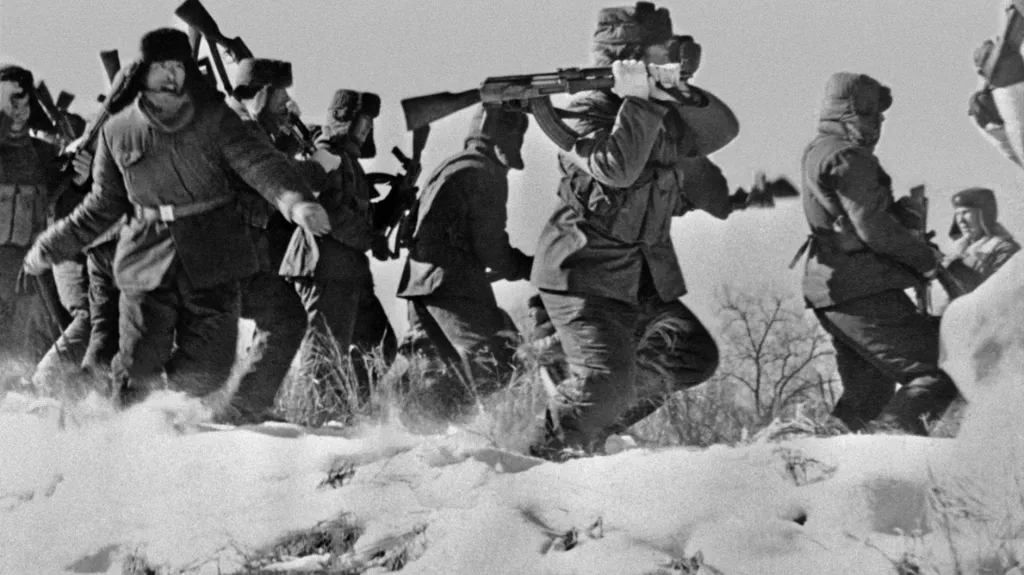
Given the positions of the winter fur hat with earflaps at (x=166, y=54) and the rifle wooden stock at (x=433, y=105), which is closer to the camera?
the rifle wooden stock at (x=433, y=105)

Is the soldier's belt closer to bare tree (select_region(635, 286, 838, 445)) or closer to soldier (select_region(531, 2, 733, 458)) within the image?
soldier (select_region(531, 2, 733, 458))

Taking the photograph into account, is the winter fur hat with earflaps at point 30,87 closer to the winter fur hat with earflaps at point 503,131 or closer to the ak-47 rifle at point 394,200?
the ak-47 rifle at point 394,200

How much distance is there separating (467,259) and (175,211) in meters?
1.41

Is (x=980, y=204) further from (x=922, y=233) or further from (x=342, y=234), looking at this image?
(x=342, y=234)

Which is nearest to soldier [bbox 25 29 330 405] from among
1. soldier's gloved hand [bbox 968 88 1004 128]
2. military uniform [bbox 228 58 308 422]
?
military uniform [bbox 228 58 308 422]

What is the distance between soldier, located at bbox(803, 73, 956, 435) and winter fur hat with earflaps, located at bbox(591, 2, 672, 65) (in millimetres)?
1072

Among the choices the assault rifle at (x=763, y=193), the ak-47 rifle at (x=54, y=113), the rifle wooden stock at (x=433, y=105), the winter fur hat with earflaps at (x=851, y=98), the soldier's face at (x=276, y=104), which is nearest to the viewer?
the rifle wooden stock at (x=433, y=105)

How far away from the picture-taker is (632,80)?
8766mm

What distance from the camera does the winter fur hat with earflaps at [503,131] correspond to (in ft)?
35.0

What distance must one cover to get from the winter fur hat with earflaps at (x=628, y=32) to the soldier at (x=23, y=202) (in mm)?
5096

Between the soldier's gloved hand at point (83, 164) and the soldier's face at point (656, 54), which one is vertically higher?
the soldier's face at point (656, 54)

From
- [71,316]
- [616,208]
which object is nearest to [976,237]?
[616,208]

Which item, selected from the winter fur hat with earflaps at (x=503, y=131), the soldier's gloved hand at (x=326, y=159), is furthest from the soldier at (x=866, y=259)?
the soldier's gloved hand at (x=326, y=159)

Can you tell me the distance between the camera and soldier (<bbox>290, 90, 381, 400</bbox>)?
11.4m
